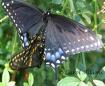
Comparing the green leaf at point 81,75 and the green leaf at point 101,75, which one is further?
the green leaf at point 101,75

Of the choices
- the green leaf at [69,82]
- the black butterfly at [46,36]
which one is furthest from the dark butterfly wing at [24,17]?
the green leaf at [69,82]

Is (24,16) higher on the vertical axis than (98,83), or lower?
higher

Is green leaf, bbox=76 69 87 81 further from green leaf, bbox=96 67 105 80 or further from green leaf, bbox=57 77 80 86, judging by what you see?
green leaf, bbox=96 67 105 80

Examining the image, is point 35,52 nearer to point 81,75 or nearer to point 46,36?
point 46,36

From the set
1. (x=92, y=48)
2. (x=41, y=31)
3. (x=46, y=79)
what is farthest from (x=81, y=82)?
(x=46, y=79)

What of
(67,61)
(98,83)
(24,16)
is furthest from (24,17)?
(98,83)

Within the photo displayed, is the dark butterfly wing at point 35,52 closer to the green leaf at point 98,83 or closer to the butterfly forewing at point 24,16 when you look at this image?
the butterfly forewing at point 24,16
